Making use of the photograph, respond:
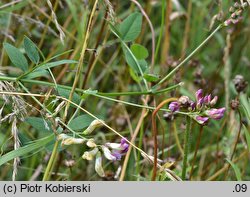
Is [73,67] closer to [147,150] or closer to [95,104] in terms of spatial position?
[95,104]

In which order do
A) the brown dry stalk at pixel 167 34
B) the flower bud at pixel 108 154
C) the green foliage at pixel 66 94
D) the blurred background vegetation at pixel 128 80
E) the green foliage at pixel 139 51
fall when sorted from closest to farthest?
the flower bud at pixel 108 154 < the green foliage at pixel 66 94 < the green foliage at pixel 139 51 < the blurred background vegetation at pixel 128 80 < the brown dry stalk at pixel 167 34

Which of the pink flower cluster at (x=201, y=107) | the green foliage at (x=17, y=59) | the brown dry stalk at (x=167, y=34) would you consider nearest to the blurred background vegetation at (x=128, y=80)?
the brown dry stalk at (x=167, y=34)

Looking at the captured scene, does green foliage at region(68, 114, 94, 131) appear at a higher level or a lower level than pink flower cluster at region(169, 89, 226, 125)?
lower

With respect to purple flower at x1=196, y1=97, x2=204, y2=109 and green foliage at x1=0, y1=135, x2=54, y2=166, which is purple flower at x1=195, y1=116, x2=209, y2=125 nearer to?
purple flower at x1=196, y1=97, x2=204, y2=109

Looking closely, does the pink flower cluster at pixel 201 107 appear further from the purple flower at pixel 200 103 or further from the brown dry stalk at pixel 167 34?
the brown dry stalk at pixel 167 34

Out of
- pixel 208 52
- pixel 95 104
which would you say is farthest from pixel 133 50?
pixel 208 52

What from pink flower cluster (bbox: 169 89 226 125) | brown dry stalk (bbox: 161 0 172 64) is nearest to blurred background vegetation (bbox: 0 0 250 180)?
brown dry stalk (bbox: 161 0 172 64)

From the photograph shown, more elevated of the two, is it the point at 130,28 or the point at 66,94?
the point at 130,28

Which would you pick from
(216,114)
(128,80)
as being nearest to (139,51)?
(216,114)

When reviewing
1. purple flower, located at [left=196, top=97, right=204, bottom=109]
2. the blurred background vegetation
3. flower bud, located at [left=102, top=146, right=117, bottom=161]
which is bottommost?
the blurred background vegetation

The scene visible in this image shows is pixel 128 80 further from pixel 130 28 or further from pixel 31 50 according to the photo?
pixel 31 50

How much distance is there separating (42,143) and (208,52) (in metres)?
1.55

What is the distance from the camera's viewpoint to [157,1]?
7.43 feet

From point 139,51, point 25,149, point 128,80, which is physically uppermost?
point 139,51
